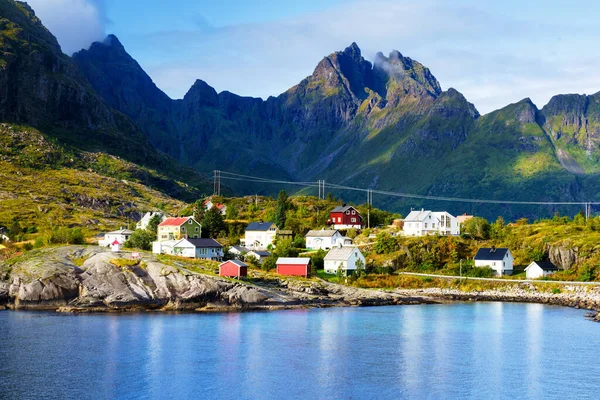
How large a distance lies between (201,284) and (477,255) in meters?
44.5

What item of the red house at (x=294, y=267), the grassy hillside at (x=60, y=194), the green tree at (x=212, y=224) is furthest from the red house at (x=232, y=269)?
the grassy hillside at (x=60, y=194)

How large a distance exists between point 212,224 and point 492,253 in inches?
1873

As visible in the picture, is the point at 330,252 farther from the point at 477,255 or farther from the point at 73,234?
the point at 73,234

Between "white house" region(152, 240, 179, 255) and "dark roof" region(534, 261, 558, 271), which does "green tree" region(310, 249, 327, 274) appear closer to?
"white house" region(152, 240, 179, 255)

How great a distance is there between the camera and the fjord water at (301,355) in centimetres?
5125

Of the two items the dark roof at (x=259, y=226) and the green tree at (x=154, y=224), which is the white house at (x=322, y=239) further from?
the green tree at (x=154, y=224)

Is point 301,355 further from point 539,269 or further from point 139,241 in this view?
point 139,241

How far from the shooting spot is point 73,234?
360 ft

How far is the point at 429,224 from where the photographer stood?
12581 centimetres

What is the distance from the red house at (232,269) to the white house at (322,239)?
26392 millimetres

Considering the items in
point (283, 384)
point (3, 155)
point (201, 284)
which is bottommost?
point (283, 384)

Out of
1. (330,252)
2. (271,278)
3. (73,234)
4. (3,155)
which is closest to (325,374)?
(271,278)

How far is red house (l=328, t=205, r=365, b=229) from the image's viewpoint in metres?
135

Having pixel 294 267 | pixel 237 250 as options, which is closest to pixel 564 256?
pixel 294 267
